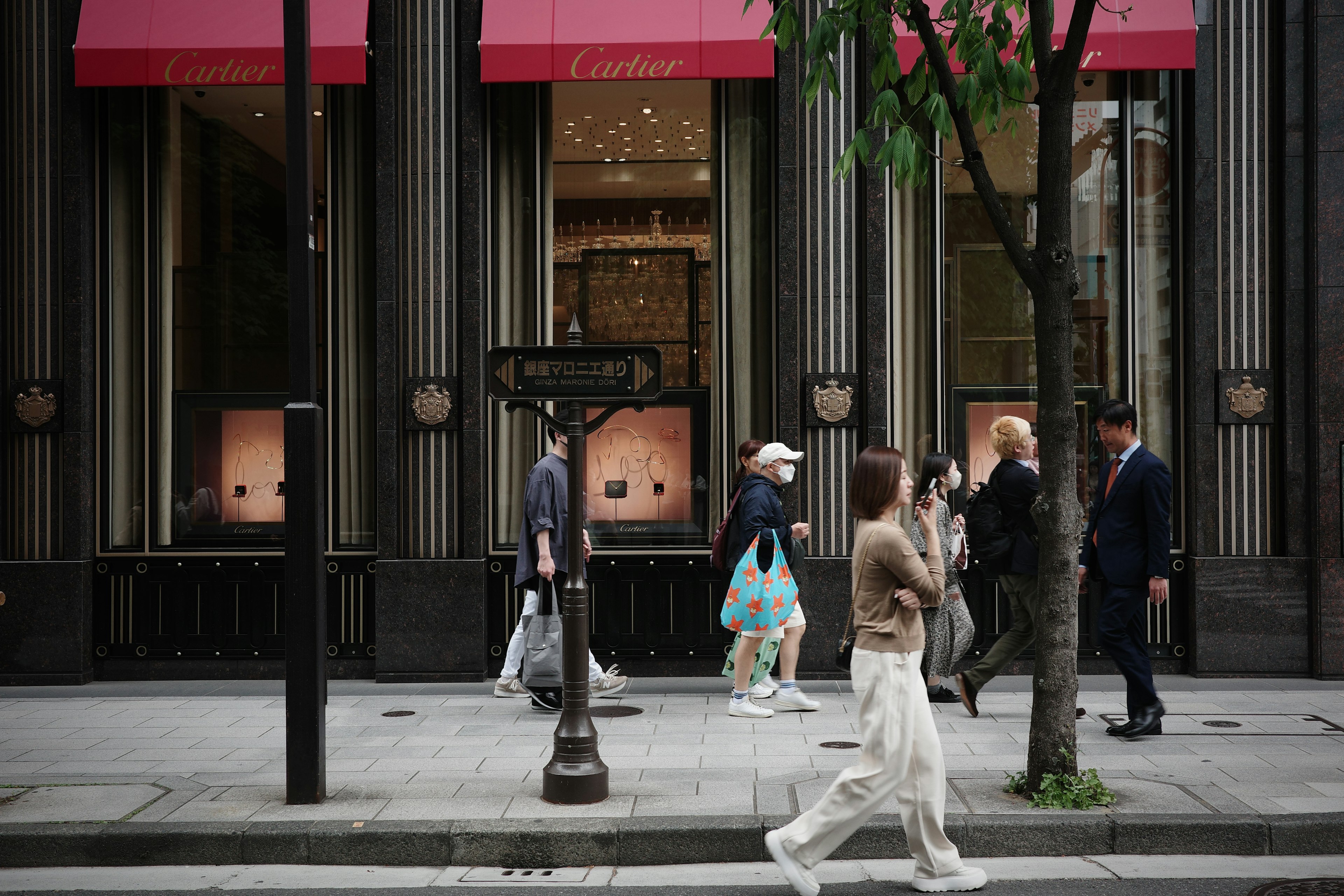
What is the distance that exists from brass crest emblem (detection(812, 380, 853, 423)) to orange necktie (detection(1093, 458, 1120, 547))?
2.40 meters

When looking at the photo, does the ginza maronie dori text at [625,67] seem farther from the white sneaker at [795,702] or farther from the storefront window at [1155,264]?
the white sneaker at [795,702]

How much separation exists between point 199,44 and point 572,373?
5.36 metres

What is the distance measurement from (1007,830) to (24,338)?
8.58 metres

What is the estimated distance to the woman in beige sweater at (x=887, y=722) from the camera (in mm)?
4512

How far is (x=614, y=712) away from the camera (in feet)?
26.4

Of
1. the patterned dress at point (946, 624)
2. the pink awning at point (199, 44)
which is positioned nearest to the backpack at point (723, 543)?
the patterned dress at point (946, 624)

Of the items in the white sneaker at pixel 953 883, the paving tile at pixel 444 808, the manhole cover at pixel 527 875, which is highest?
the paving tile at pixel 444 808

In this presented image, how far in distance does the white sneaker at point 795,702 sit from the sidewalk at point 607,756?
13cm

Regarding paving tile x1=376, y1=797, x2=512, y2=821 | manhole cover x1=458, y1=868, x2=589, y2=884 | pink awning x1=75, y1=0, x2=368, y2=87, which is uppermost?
Result: pink awning x1=75, y1=0, x2=368, y2=87

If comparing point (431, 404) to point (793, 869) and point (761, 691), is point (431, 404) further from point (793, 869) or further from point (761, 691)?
point (793, 869)

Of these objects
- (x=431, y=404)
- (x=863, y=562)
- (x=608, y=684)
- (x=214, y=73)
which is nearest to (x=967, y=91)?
(x=863, y=562)

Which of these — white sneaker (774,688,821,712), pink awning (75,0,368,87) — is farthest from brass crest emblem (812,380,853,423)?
pink awning (75,0,368,87)

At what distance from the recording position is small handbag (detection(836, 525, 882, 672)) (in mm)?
4773

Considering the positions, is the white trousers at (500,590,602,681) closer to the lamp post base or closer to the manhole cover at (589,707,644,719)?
the manhole cover at (589,707,644,719)
